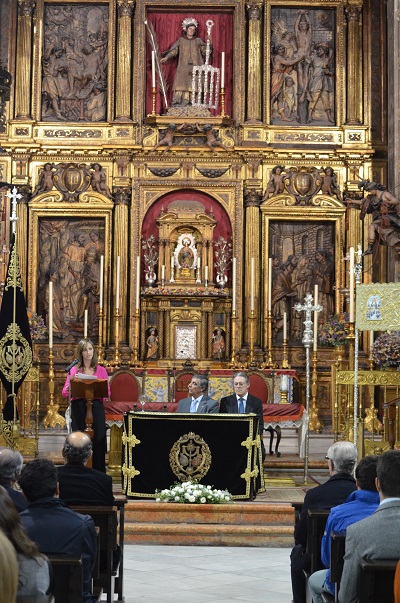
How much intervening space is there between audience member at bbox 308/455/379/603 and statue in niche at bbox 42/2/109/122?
15.1 metres

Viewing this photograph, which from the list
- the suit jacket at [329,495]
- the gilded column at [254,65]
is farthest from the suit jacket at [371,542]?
the gilded column at [254,65]

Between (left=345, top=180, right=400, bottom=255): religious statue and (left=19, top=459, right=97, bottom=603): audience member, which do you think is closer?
(left=19, top=459, right=97, bottom=603): audience member

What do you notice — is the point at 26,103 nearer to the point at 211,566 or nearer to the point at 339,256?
the point at 339,256

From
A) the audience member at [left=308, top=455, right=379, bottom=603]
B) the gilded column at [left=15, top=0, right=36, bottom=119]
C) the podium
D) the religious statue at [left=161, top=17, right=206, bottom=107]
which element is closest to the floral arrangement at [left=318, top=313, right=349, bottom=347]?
the religious statue at [left=161, top=17, right=206, bottom=107]

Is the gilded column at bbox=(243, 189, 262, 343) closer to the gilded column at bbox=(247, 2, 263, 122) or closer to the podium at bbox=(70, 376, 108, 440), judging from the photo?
the gilded column at bbox=(247, 2, 263, 122)

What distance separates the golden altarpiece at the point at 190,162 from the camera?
19.4 meters

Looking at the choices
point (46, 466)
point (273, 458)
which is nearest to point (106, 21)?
point (273, 458)

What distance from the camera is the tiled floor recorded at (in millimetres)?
7824

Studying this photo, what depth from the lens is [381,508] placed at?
4848 millimetres

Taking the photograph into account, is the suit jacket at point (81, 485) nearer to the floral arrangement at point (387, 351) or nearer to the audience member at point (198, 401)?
the audience member at point (198, 401)

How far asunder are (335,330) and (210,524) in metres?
7.77

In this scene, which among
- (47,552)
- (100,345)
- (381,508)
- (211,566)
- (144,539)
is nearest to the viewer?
(381,508)

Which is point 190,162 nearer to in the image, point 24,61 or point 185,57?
point 185,57

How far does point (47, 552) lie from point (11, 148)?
15.3 metres
